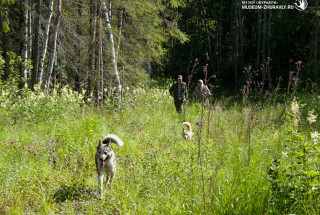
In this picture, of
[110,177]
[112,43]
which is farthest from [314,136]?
[112,43]

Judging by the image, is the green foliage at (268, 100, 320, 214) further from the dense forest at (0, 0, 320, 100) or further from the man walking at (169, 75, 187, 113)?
the man walking at (169, 75, 187, 113)

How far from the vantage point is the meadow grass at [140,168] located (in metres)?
3.03

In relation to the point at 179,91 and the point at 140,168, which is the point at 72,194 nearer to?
the point at 140,168

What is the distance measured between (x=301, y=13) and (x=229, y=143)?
21406 mm

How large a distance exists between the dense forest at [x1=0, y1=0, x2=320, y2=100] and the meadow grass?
5.82 ft

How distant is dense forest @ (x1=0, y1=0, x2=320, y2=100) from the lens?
12.0m

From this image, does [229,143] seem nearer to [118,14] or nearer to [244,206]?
[244,206]

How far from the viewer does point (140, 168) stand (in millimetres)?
4652

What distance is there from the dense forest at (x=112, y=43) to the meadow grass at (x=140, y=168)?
1.77 m

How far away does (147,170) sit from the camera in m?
4.72

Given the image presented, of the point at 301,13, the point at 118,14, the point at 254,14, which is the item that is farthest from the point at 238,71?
the point at 118,14

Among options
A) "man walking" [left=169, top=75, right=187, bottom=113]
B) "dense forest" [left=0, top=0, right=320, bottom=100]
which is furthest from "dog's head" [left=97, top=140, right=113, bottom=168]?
"man walking" [left=169, top=75, right=187, bottom=113]

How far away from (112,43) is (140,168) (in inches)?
316

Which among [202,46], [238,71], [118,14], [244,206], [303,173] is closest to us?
[303,173]
